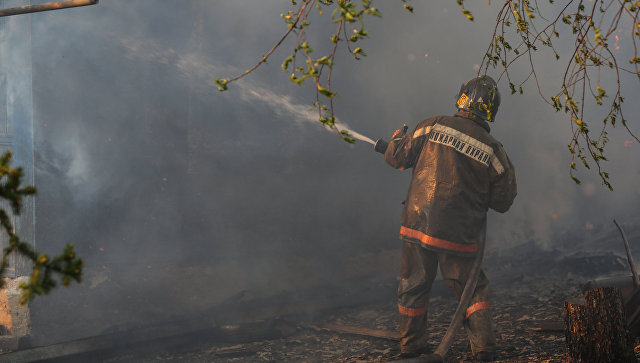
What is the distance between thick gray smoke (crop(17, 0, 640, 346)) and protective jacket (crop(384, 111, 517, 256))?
3.69 m

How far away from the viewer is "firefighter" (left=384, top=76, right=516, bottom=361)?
14.3 ft

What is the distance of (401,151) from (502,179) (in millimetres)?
909

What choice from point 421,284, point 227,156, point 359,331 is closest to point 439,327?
point 359,331

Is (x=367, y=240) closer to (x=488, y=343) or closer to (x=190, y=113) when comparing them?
(x=190, y=113)

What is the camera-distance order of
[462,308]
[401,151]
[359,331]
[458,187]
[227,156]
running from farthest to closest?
1. [227,156]
2. [359,331]
3. [401,151]
4. [458,187]
5. [462,308]

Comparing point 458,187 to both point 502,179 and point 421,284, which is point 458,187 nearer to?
point 502,179

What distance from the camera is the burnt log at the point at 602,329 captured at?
3256 millimetres

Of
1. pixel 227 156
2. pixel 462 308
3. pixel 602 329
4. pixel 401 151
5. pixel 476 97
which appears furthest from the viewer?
pixel 227 156

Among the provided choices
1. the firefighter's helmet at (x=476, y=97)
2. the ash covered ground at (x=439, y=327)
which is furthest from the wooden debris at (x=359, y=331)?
the firefighter's helmet at (x=476, y=97)

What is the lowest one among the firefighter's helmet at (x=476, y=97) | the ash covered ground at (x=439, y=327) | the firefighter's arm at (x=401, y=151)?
the ash covered ground at (x=439, y=327)

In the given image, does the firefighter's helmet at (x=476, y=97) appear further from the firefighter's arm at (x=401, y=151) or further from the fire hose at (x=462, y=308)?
the fire hose at (x=462, y=308)

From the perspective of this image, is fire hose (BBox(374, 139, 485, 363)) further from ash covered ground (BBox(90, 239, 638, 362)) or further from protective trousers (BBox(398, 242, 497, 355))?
ash covered ground (BBox(90, 239, 638, 362))

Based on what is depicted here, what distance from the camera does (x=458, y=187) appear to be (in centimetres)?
437

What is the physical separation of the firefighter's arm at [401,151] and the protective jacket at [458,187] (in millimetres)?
192
